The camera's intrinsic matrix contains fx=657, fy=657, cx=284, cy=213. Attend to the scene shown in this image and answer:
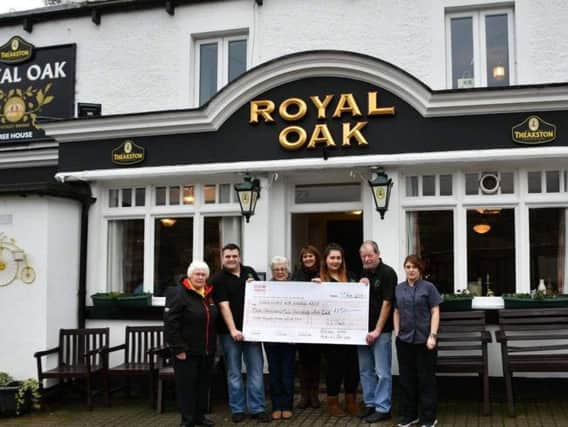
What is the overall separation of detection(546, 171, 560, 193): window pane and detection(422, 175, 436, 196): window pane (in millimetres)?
1330

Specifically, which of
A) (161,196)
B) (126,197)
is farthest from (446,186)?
(126,197)

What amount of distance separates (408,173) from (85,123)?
173 inches

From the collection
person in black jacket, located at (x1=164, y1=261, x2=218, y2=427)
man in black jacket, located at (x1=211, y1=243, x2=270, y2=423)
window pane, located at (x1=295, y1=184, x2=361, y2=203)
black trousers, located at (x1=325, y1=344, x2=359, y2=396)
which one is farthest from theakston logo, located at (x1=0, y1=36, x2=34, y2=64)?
black trousers, located at (x1=325, y1=344, x2=359, y2=396)

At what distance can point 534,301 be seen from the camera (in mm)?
7457

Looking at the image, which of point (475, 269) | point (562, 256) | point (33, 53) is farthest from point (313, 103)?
point (33, 53)

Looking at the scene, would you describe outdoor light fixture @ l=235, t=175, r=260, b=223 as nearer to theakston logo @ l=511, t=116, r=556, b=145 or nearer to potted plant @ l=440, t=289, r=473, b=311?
potted plant @ l=440, t=289, r=473, b=311

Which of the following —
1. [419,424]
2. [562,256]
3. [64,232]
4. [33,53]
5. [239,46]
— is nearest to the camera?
[419,424]

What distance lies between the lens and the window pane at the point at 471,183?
26.5 ft

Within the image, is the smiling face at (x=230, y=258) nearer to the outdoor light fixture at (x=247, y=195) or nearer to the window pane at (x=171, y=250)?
the outdoor light fixture at (x=247, y=195)

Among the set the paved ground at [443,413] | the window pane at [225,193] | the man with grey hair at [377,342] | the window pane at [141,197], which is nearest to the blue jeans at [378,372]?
the man with grey hair at [377,342]

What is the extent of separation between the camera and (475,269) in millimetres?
8023

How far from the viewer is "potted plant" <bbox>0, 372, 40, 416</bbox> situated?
770 centimetres

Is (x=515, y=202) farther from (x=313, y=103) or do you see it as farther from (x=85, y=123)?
(x=85, y=123)

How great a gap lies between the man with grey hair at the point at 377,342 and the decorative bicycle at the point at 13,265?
14.0 feet
